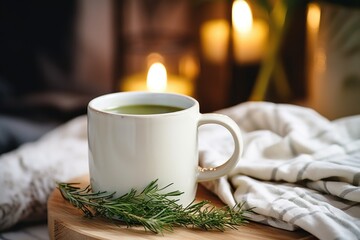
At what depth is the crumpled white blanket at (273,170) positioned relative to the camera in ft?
1.71

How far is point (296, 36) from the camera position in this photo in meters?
1.26

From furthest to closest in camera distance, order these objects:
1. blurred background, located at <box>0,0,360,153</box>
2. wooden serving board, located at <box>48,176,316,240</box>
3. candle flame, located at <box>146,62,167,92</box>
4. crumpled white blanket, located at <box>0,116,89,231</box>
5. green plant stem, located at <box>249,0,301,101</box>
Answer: candle flame, located at <box>146,62,167,92</box>
green plant stem, located at <box>249,0,301,101</box>
blurred background, located at <box>0,0,360,153</box>
crumpled white blanket, located at <box>0,116,89,231</box>
wooden serving board, located at <box>48,176,316,240</box>

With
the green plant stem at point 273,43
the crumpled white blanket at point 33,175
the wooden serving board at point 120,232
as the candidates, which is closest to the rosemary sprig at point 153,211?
the wooden serving board at point 120,232

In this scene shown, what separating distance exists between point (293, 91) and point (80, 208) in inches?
31.8

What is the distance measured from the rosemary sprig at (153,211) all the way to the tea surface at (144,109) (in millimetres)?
92

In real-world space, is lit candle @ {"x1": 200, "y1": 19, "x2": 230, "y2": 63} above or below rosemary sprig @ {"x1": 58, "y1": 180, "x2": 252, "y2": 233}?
above

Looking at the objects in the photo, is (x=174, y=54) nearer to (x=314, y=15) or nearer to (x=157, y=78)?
(x=157, y=78)

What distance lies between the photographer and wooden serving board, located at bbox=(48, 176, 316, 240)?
0.50 metres

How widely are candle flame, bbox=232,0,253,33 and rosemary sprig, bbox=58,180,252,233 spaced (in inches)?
26.6

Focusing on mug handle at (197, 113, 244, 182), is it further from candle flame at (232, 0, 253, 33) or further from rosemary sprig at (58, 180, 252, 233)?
candle flame at (232, 0, 253, 33)

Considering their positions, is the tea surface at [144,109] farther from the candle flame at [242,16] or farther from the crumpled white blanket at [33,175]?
the candle flame at [242,16]

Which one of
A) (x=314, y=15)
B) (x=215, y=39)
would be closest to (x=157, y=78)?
(x=215, y=39)

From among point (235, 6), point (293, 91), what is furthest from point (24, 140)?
point (293, 91)

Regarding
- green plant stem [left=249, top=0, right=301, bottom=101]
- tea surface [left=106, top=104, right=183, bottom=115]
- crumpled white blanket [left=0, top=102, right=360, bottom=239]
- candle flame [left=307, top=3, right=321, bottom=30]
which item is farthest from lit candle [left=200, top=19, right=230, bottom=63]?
tea surface [left=106, top=104, right=183, bottom=115]
